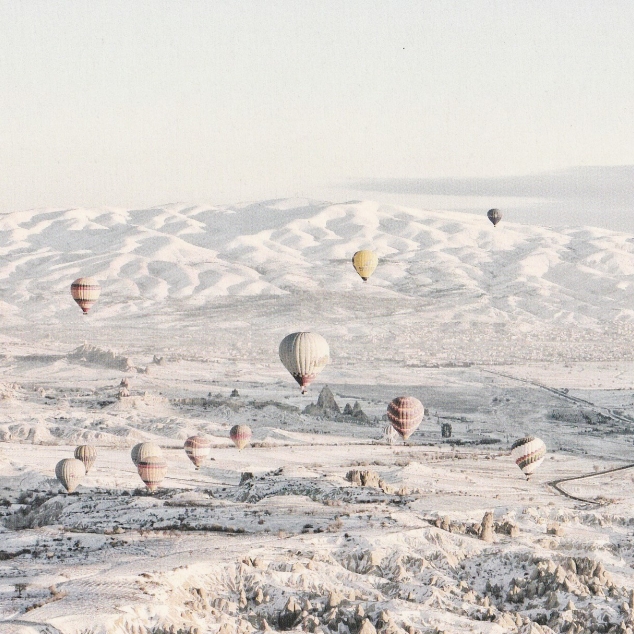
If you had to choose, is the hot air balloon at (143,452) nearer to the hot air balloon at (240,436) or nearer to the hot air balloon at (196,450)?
the hot air balloon at (196,450)

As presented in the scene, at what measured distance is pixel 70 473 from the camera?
58656mm

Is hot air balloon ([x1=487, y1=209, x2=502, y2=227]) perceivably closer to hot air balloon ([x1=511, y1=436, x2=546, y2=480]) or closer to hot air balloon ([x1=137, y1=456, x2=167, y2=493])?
hot air balloon ([x1=511, y1=436, x2=546, y2=480])

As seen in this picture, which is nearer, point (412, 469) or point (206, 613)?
point (206, 613)

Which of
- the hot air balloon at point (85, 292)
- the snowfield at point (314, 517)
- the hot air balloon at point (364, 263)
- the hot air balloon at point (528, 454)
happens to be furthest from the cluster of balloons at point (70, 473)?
the hot air balloon at point (364, 263)

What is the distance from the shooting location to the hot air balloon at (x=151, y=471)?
58.5m

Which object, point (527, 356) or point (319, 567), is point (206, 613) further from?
point (527, 356)

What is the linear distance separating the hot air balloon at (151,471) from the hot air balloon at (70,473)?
311 centimetres

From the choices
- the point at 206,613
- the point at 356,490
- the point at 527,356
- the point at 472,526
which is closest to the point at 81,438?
the point at 356,490

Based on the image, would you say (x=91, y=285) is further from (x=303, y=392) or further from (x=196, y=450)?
(x=303, y=392)

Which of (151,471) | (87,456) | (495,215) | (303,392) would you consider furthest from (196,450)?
(495,215)

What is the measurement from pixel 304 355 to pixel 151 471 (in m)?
9.84

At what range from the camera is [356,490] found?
5356cm

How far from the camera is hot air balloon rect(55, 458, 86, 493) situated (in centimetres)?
5856

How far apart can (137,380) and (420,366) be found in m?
42.8
